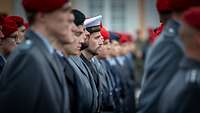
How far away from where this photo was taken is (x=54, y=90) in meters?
5.68

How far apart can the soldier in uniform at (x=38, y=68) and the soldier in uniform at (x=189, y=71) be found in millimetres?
1001

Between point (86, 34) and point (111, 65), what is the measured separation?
5792mm

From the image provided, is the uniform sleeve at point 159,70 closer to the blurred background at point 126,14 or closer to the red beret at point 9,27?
the red beret at point 9,27

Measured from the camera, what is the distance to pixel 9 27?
914 centimetres

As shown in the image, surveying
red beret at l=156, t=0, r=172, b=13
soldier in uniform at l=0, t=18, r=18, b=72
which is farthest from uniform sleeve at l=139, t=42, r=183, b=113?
soldier in uniform at l=0, t=18, r=18, b=72

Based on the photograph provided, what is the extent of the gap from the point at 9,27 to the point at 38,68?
3.69 m

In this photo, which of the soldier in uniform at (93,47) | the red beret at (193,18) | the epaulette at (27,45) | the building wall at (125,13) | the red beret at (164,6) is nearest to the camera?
the red beret at (193,18)

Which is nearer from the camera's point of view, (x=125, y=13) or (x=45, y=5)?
(x=45, y=5)

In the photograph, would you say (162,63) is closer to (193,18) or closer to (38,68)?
(193,18)

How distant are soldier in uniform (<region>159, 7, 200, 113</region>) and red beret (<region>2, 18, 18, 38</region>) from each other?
13.8ft

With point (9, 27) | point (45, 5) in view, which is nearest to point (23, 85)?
point (45, 5)

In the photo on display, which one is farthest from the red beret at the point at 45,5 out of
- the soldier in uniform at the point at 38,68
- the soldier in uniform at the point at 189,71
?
the soldier in uniform at the point at 189,71

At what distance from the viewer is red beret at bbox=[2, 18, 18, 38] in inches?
358

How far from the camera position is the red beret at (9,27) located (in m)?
9.09
